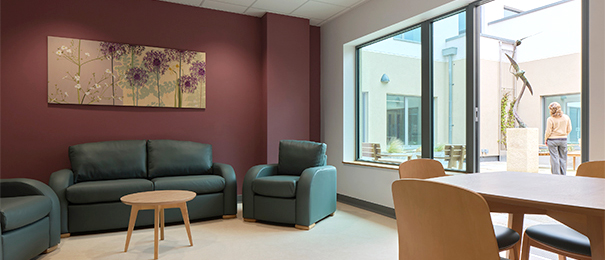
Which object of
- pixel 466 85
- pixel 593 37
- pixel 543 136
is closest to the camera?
pixel 593 37

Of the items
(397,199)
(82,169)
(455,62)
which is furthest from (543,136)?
(82,169)

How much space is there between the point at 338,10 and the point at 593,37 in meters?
3.24

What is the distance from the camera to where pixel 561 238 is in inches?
66.9

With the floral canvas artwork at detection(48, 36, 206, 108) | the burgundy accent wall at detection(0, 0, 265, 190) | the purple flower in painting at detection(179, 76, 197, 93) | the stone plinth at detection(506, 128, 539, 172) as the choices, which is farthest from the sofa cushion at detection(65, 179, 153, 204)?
the stone plinth at detection(506, 128, 539, 172)

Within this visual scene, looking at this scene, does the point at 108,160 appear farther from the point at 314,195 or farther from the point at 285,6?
the point at 285,6

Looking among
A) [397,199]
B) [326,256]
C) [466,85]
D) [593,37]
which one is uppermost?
[593,37]

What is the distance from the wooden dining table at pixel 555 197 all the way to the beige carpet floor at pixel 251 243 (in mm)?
1297

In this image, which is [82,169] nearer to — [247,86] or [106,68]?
[106,68]

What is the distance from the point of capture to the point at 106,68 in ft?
14.5

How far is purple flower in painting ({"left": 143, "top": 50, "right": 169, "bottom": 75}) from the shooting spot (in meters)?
4.66

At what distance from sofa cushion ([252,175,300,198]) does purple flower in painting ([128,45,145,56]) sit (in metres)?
2.38

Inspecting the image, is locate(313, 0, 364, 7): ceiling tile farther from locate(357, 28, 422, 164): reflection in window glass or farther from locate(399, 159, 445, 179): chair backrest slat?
locate(399, 159, 445, 179): chair backrest slat

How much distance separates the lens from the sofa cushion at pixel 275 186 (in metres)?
3.80

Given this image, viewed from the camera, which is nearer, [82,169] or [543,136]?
[543,136]
